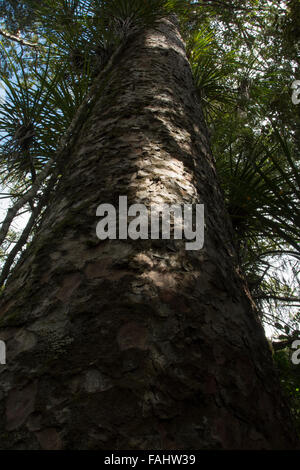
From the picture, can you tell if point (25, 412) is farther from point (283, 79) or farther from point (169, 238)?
point (283, 79)

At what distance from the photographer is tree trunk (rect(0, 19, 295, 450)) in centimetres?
49

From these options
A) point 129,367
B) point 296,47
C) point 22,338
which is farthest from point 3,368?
point 296,47

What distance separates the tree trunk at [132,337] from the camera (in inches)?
19.1

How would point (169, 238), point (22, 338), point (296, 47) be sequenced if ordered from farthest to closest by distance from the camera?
1. point (296, 47)
2. point (169, 238)
3. point (22, 338)

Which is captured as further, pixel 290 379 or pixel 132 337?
pixel 290 379

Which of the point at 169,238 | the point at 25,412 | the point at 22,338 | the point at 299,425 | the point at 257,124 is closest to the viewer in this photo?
the point at 25,412

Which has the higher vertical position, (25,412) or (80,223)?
(80,223)

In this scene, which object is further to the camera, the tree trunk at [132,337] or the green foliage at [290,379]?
the green foliage at [290,379]

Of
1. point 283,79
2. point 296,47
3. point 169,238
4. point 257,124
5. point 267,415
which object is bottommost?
point 267,415

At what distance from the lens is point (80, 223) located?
0.86 meters

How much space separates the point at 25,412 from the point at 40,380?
0.05 meters

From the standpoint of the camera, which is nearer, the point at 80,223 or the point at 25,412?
the point at 25,412

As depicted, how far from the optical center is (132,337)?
583 millimetres

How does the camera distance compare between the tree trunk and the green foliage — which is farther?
the green foliage
